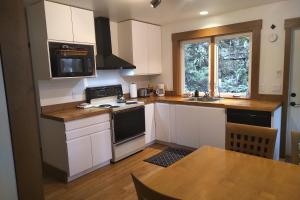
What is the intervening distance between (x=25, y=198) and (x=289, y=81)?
3.38 meters

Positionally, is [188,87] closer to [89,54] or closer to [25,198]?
[89,54]

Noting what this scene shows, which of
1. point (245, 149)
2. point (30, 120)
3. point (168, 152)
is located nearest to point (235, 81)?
point (168, 152)

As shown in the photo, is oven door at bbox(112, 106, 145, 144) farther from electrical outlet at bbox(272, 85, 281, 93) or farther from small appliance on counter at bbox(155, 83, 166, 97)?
electrical outlet at bbox(272, 85, 281, 93)

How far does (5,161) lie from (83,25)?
7.97 feet

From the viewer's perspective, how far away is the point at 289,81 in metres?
3.12

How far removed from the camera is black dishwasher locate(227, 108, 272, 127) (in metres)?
2.87

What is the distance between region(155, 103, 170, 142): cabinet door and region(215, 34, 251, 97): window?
3.22 feet

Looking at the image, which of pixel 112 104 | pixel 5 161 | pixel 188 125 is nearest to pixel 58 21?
pixel 112 104

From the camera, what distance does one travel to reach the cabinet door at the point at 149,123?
151 inches

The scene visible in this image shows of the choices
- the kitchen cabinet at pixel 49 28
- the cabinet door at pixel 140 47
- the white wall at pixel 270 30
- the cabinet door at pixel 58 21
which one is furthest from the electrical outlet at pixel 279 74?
the cabinet door at pixel 58 21

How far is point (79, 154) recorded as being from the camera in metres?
2.84

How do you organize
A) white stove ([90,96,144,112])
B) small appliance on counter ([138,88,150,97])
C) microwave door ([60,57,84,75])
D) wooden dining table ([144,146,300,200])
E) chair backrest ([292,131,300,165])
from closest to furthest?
wooden dining table ([144,146,300,200]) → chair backrest ([292,131,300,165]) → microwave door ([60,57,84,75]) → white stove ([90,96,144,112]) → small appliance on counter ([138,88,150,97])

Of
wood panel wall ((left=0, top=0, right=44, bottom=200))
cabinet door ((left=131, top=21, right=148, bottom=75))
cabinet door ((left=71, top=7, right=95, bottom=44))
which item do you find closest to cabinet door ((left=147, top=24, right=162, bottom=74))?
cabinet door ((left=131, top=21, right=148, bottom=75))

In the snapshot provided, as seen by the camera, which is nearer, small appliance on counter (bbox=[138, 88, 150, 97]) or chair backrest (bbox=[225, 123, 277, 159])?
chair backrest (bbox=[225, 123, 277, 159])
